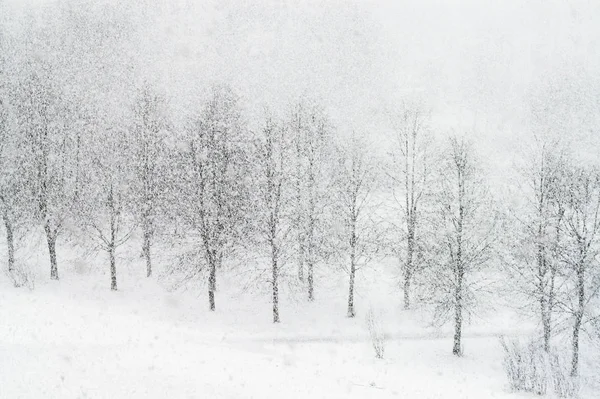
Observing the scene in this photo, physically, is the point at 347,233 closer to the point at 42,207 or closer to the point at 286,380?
the point at 286,380

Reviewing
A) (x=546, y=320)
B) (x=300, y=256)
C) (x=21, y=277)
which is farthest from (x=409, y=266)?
(x=21, y=277)

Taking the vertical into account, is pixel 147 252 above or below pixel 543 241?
below

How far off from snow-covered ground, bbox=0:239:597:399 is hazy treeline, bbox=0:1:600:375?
4.73 ft

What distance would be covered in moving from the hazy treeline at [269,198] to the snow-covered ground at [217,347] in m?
1.44

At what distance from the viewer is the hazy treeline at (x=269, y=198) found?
2552 cm

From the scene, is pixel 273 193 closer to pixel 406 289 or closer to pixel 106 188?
pixel 106 188

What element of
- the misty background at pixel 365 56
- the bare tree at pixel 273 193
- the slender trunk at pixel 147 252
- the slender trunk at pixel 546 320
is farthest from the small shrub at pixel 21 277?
the misty background at pixel 365 56

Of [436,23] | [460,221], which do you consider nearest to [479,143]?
[436,23]

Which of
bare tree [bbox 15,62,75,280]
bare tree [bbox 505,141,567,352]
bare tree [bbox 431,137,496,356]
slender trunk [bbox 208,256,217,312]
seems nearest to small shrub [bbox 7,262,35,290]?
bare tree [bbox 15,62,75,280]

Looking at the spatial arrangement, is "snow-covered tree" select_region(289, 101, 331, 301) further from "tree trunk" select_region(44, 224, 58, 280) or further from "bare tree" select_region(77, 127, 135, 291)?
"tree trunk" select_region(44, 224, 58, 280)

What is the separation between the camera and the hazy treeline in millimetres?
25516

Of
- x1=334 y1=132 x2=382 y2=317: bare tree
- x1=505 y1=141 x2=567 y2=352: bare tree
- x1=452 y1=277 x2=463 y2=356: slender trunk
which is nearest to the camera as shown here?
x1=452 y1=277 x2=463 y2=356: slender trunk

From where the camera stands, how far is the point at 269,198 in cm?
2816

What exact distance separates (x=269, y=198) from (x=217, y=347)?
35.2 feet
